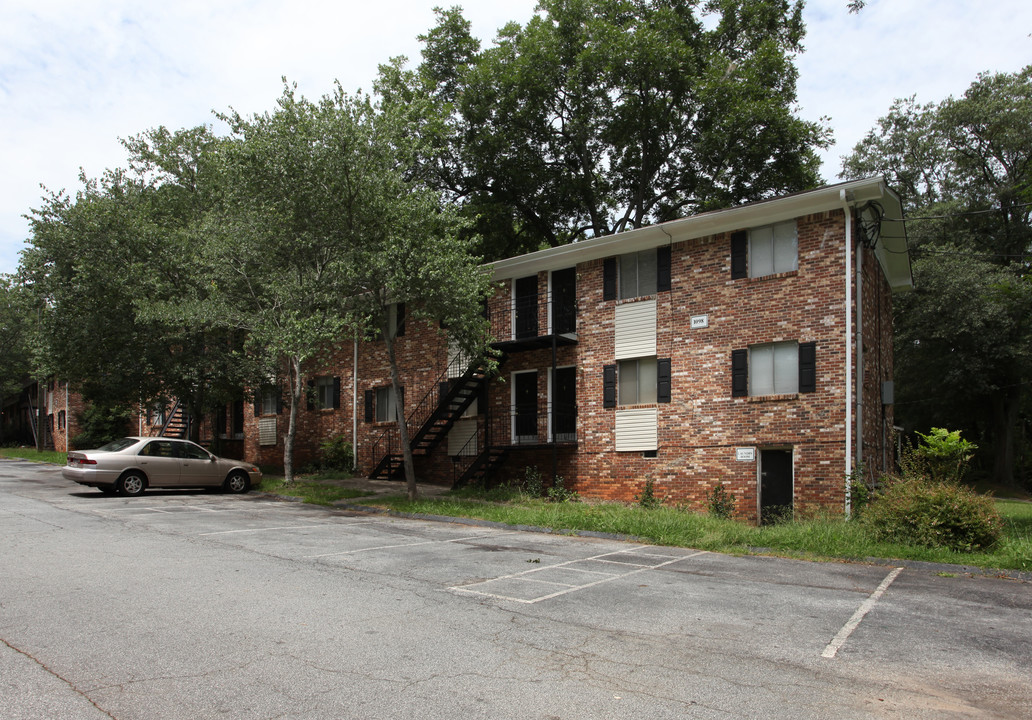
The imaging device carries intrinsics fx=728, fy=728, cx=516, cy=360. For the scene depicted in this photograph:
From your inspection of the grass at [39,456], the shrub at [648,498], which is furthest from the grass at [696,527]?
the grass at [39,456]

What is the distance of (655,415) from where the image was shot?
17984 millimetres

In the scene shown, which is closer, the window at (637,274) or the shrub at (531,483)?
the window at (637,274)

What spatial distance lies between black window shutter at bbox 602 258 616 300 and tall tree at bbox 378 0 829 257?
918 cm

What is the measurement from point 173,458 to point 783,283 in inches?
631

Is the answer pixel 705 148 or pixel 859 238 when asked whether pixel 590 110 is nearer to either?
pixel 705 148

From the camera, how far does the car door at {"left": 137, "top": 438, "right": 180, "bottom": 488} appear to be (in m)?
18.7

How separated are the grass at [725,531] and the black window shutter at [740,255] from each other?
5723 millimetres

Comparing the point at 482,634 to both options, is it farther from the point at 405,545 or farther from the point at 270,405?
the point at 270,405

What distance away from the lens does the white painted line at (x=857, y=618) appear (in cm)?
619

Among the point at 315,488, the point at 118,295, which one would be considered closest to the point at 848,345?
the point at 315,488

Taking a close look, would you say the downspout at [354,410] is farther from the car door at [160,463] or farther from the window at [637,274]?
the window at [637,274]

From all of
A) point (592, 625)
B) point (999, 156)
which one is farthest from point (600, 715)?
point (999, 156)

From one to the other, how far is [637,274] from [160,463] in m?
13.4

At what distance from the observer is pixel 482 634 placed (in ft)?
20.8
